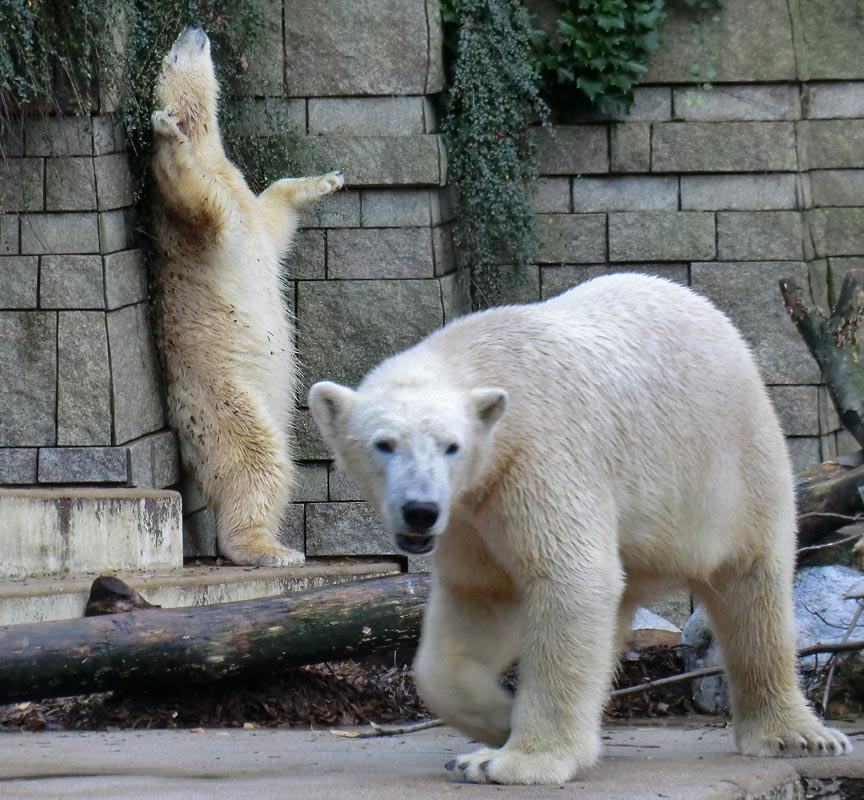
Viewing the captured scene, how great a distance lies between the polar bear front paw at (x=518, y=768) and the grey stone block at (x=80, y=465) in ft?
10.1

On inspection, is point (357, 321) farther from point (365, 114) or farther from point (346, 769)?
point (346, 769)

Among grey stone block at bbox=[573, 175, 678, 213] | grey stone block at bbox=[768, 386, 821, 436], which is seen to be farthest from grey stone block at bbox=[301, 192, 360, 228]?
grey stone block at bbox=[768, 386, 821, 436]

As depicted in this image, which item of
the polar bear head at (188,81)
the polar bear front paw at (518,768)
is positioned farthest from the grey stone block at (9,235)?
the polar bear front paw at (518,768)

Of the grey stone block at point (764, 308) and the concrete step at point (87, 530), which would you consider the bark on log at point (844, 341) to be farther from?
the concrete step at point (87, 530)

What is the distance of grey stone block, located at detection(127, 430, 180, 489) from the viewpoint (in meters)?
6.01

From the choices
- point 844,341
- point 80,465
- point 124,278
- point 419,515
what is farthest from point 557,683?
point 124,278

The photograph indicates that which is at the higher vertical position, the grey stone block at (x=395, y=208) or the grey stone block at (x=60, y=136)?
the grey stone block at (x=60, y=136)

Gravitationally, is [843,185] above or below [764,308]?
above

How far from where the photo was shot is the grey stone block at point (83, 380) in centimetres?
590

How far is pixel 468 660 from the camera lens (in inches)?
133

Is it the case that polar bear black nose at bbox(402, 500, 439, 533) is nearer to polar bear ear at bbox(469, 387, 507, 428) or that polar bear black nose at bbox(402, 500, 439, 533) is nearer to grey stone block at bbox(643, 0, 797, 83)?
polar bear ear at bbox(469, 387, 507, 428)

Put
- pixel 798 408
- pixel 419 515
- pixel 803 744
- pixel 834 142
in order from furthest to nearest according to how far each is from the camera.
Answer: pixel 834 142, pixel 798 408, pixel 803 744, pixel 419 515

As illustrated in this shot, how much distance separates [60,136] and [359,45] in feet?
4.96

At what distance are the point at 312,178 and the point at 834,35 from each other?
2.66 meters
